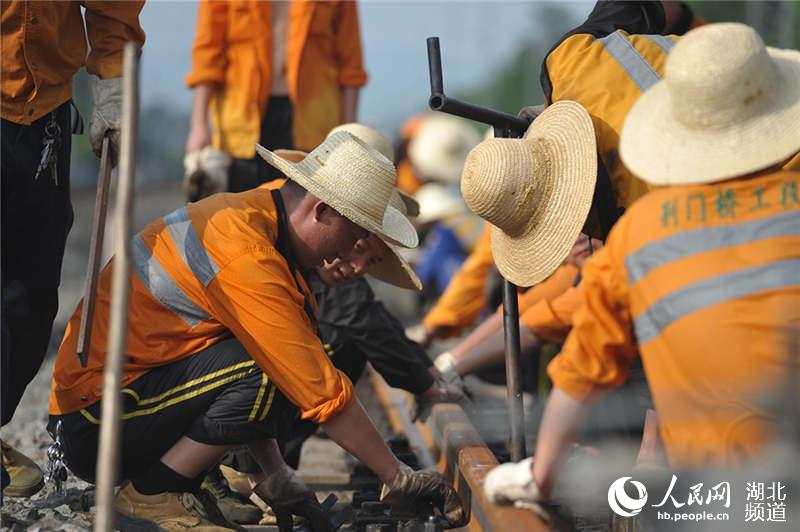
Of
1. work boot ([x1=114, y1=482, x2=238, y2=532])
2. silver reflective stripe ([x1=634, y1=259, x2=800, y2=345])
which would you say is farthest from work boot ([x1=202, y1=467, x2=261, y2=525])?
silver reflective stripe ([x1=634, y1=259, x2=800, y2=345])

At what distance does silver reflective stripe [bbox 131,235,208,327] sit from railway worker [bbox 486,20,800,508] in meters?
1.43

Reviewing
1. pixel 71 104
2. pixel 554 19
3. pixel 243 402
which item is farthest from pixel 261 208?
pixel 554 19

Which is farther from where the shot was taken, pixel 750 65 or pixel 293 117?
pixel 293 117

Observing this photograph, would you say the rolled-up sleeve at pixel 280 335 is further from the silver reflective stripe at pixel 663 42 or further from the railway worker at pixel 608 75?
the silver reflective stripe at pixel 663 42

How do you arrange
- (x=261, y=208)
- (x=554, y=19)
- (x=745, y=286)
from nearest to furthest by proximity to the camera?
(x=745, y=286)
(x=261, y=208)
(x=554, y=19)

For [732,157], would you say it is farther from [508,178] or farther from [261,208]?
[261,208]

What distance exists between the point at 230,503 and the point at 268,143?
2.74 metres

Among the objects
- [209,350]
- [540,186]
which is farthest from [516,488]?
[209,350]

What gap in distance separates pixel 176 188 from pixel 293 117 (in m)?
25.6

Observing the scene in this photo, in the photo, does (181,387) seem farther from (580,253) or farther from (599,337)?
(580,253)

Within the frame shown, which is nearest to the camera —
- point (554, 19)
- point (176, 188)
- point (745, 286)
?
point (745, 286)

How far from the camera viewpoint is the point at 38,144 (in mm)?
4152

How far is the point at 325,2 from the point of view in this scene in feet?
22.1

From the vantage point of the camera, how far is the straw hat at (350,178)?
3924 millimetres
